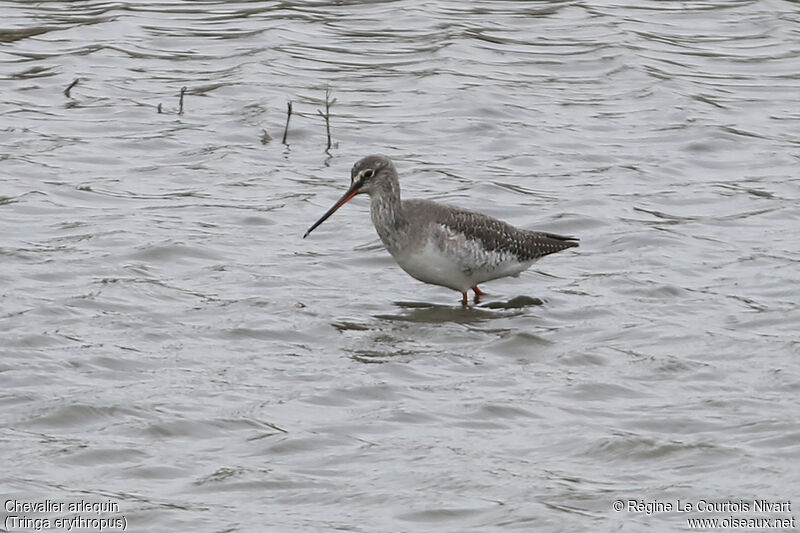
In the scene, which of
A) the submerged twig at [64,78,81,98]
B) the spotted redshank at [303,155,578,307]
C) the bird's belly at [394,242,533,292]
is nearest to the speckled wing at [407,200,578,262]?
the spotted redshank at [303,155,578,307]

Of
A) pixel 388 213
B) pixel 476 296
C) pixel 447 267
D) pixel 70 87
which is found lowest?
pixel 476 296

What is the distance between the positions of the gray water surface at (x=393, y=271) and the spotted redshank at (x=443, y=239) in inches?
12.3

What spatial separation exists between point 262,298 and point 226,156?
11.6 ft

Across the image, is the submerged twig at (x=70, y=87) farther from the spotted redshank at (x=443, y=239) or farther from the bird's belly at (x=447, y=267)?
the bird's belly at (x=447, y=267)

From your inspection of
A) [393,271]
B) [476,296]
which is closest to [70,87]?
[393,271]

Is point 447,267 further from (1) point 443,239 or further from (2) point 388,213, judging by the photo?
(2) point 388,213

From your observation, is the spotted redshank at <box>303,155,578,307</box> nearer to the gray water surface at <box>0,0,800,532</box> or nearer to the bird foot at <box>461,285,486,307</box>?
the bird foot at <box>461,285,486,307</box>

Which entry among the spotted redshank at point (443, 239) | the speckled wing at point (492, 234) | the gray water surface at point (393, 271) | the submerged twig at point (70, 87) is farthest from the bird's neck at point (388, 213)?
the submerged twig at point (70, 87)

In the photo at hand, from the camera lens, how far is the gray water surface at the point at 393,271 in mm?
7582

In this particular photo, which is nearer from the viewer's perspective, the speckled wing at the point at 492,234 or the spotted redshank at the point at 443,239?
the spotted redshank at the point at 443,239

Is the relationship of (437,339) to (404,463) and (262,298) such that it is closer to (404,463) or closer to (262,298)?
(262,298)

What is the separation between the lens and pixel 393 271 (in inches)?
458

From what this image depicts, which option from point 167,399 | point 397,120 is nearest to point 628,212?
point 397,120

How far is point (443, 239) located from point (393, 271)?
1.10 meters
